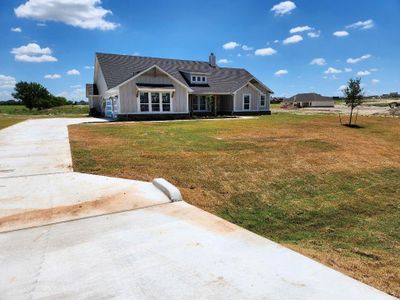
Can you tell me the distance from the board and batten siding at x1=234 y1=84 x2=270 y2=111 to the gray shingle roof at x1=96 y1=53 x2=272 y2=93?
665 millimetres

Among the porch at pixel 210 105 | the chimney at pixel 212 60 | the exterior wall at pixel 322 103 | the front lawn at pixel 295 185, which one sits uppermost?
the chimney at pixel 212 60

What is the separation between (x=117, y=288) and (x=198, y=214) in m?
2.26

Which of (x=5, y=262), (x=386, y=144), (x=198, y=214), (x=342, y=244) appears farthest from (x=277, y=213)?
(x=386, y=144)

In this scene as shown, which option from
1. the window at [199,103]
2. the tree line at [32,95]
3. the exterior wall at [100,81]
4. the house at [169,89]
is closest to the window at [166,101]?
the house at [169,89]

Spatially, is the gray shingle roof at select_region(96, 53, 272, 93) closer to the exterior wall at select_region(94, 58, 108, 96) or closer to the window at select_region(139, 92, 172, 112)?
the exterior wall at select_region(94, 58, 108, 96)

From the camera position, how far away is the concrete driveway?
3.02 meters

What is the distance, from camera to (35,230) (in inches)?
175

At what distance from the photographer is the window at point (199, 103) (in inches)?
1335

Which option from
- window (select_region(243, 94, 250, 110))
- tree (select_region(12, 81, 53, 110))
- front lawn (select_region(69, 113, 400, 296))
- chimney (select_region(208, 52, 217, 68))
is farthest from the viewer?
tree (select_region(12, 81, 53, 110))

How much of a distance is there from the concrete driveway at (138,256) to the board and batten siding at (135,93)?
21.3 m

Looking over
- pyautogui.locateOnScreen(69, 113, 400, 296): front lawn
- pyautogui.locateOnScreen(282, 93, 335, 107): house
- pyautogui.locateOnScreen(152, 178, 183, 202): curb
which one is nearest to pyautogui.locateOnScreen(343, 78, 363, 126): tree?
pyautogui.locateOnScreen(69, 113, 400, 296): front lawn

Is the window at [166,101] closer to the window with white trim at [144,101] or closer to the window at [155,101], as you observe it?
the window at [155,101]

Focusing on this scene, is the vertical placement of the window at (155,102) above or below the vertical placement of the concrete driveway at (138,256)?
above

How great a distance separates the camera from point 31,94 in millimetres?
77312
